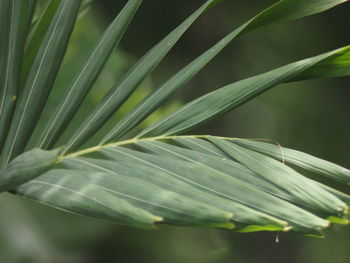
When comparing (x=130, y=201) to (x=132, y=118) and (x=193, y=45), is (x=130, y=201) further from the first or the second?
(x=193, y=45)

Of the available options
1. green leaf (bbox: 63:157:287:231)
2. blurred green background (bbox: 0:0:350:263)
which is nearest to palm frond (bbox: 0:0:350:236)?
green leaf (bbox: 63:157:287:231)

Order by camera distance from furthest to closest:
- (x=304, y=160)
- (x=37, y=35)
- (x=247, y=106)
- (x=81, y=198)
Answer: (x=247, y=106) < (x=37, y=35) < (x=304, y=160) < (x=81, y=198)

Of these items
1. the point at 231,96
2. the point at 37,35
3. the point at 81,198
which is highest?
the point at 37,35

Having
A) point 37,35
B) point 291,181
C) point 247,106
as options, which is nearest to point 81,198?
point 291,181

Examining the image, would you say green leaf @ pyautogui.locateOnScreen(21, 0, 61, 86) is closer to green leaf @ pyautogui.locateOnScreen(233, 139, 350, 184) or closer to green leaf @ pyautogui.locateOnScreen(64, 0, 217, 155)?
green leaf @ pyautogui.locateOnScreen(64, 0, 217, 155)

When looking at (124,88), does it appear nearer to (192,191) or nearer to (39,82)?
(39,82)

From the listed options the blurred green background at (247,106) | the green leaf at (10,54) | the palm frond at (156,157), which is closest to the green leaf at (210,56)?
the palm frond at (156,157)

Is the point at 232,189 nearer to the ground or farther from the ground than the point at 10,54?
nearer to the ground
